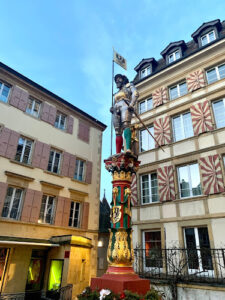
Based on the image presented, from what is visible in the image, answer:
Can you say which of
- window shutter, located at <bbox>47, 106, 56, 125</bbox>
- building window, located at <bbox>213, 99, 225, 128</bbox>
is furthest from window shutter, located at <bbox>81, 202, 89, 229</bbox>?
building window, located at <bbox>213, 99, 225, 128</bbox>

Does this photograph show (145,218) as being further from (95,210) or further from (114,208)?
(114,208)

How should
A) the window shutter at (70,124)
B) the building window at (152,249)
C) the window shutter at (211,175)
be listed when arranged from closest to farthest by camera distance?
1. the window shutter at (211,175)
2. the building window at (152,249)
3. the window shutter at (70,124)

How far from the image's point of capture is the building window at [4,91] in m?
13.1

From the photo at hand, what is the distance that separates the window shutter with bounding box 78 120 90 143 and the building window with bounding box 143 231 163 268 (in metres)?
8.40

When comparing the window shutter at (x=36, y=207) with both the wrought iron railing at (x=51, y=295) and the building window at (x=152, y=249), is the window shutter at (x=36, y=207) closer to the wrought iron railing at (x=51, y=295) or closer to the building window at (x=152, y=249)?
the wrought iron railing at (x=51, y=295)

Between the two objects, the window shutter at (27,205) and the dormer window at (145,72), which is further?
the dormer window at (145,72)

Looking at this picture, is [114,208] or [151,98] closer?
[114,208]

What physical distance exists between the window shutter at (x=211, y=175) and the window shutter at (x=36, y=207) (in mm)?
8677

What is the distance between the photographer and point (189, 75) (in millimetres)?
12844

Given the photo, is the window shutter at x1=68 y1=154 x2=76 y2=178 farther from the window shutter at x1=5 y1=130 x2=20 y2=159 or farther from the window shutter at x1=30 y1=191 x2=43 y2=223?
the window shutter at x1=5 y1=130 x2=20 y2=159

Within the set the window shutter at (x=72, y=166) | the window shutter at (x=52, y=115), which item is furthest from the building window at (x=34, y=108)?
the window shutter at (x=72, y=166)

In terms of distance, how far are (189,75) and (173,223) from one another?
27.0ft

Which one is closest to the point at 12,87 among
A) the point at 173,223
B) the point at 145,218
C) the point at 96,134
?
the point at 96,134

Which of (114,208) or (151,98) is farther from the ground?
(151,98)
